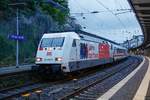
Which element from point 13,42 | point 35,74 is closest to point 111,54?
point 13,42

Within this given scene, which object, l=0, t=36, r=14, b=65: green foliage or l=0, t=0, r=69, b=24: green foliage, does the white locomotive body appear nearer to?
l=0, t=0, r=69, b=24: green foliage

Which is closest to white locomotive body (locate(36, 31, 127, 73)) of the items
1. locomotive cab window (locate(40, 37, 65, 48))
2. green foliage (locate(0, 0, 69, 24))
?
locomotive cab window (locate(40, 37, 65, 48))

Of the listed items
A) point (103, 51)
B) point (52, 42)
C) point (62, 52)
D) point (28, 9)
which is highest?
point (28, 9)

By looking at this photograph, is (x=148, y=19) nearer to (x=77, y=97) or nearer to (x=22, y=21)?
(x=22, y=21)

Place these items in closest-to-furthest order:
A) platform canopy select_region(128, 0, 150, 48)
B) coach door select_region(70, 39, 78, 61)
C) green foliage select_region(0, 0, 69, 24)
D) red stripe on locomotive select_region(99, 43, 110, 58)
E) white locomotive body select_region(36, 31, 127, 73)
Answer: white locomotive body select_region(36, 31, 127, 73) < coach door select_region(70, 39, 78, 61) < platform canopy select_region(128, 0, 150, 48) < red stripe on locomotive select_region(99, 43, 110, 58) < green foliage select_region(0, 0, 69, 24)

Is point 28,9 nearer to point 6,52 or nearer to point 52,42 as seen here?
point 6,52

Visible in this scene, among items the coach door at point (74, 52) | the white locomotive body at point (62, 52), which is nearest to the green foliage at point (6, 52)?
the white locomotive body at point (62, 52)

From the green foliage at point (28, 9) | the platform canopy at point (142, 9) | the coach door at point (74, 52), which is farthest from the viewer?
the green foliage at point (28, 9)

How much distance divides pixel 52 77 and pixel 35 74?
4.78ft

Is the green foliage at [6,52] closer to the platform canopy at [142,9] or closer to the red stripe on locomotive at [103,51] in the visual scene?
the red stripe on locomotive at [103,51]

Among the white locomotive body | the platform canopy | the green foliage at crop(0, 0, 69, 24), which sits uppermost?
the green foliage at crop(0, 0, 69, 24)

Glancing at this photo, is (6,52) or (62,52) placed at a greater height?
(6,52)

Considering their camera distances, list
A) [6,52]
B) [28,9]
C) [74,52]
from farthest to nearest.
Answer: [28,9]
[6,52]
[74,52]

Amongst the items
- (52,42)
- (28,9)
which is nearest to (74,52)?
(52,42)
